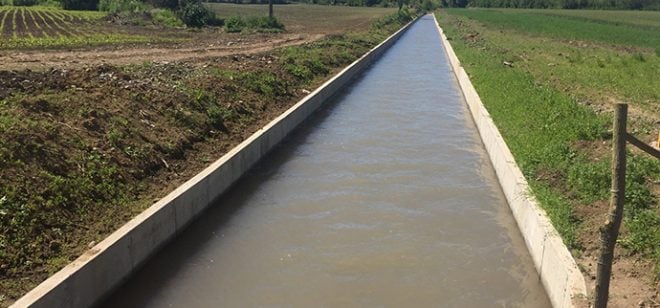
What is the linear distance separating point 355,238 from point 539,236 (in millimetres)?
2461

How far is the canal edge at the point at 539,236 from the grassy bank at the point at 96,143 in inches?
202

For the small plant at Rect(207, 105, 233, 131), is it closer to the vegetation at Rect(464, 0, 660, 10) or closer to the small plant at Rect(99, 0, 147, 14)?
the small plant at Rect(99, 0, 147, 14)

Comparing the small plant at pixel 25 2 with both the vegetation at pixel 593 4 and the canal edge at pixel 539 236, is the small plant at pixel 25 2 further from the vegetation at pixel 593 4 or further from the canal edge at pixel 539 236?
the vegetation at pixel 593 4

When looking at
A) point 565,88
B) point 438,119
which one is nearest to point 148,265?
point 438,119

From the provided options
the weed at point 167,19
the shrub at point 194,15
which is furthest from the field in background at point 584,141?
the weed at point 167,19

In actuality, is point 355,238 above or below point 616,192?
below

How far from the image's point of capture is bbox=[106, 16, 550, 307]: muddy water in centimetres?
658

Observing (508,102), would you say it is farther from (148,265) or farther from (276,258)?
(148,265)

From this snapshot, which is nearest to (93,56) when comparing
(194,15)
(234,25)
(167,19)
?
(234,25)

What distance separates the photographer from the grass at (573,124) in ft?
23.7

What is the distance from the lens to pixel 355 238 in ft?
26.2

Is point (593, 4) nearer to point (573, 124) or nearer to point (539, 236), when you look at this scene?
point (573, 124)

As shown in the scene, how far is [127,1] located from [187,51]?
4372cm

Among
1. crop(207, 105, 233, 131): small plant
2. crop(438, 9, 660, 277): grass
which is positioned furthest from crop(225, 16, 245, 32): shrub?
crop(207, 105, 233, 131): small plant
